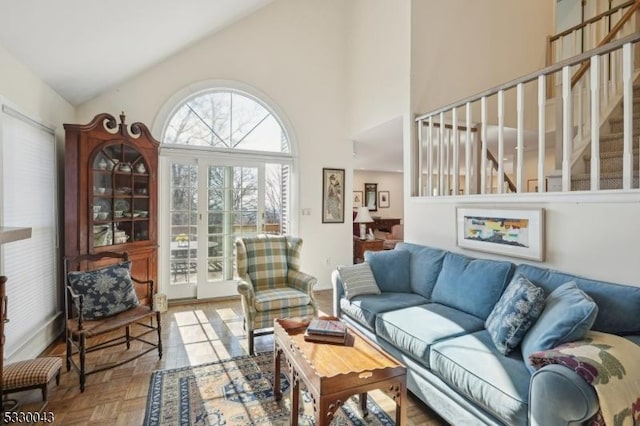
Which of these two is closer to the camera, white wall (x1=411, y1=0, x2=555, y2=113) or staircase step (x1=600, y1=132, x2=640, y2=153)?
staircase step (x1=600, y1=132, x2=640, y2=153)

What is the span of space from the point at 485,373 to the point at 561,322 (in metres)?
0.43

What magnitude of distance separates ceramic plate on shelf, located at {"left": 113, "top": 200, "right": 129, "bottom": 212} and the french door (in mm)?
611

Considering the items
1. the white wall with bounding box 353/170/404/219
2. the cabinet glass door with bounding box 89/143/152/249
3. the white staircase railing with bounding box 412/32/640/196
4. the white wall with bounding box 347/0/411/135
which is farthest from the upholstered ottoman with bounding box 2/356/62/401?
the white wall with bounding box 353/170/404/219

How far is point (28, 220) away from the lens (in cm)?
→ 266

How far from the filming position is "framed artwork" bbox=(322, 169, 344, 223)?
16.3 feet

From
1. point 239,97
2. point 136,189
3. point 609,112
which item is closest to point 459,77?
point 609,112

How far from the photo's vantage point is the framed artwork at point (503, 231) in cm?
234

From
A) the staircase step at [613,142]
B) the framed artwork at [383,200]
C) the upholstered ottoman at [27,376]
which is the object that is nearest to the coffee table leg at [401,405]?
the upholstered ottoman at [27,376]

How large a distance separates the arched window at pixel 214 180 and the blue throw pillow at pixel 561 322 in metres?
3.62

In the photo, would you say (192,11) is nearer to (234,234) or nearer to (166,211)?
(166,211)

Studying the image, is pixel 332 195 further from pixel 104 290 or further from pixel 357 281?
pixel 104 290

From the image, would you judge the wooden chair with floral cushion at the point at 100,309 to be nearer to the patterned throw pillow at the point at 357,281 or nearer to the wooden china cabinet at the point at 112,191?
the wooden china cabinet at the point at 112,191

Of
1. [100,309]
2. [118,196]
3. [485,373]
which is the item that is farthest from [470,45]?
[100,309]

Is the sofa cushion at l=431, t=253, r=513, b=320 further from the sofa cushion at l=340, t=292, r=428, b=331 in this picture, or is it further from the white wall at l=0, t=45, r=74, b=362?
the white wall at l=0, t=45, r=74, b=362
